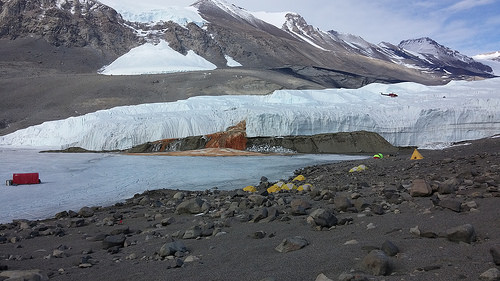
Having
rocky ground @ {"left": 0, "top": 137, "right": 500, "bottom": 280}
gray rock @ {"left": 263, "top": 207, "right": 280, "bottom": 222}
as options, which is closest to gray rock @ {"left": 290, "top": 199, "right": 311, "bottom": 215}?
rocky ground @ {"left": 0, "top": 137, "right": 500, "bottom": 280}

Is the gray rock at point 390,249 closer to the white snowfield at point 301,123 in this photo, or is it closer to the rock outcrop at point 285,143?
the rock outcrop at point 285,143

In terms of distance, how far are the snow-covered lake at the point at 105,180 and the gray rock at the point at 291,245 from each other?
5.55 metres

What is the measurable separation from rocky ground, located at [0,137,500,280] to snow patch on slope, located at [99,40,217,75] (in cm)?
6743

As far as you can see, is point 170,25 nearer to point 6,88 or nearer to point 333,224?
point 6,88

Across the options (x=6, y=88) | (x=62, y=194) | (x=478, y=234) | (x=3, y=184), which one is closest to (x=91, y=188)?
(x=62, y=194)

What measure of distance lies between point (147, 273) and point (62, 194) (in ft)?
24.4

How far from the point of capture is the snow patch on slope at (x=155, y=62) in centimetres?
7169

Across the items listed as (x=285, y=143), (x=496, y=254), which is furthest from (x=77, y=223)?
(x=285, y=143)

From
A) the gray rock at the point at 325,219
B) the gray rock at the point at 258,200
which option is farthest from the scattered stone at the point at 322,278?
the gray rock at the point at 258,200

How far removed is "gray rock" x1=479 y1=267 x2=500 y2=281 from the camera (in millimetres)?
2061

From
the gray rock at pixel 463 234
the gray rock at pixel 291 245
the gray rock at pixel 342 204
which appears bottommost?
the gray rock at pixel 291 245

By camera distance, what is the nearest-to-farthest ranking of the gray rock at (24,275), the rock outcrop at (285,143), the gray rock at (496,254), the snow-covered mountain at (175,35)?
the gray rock at (496,254) → the gray rock at (24,275) → the rock outcrop at (285,143) → the snow-covered mountain at (175,35)

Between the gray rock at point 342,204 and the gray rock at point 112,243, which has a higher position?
the gray rock at point 342,204

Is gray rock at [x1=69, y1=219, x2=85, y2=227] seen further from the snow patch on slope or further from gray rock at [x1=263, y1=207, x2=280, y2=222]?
the snow patch on slope
